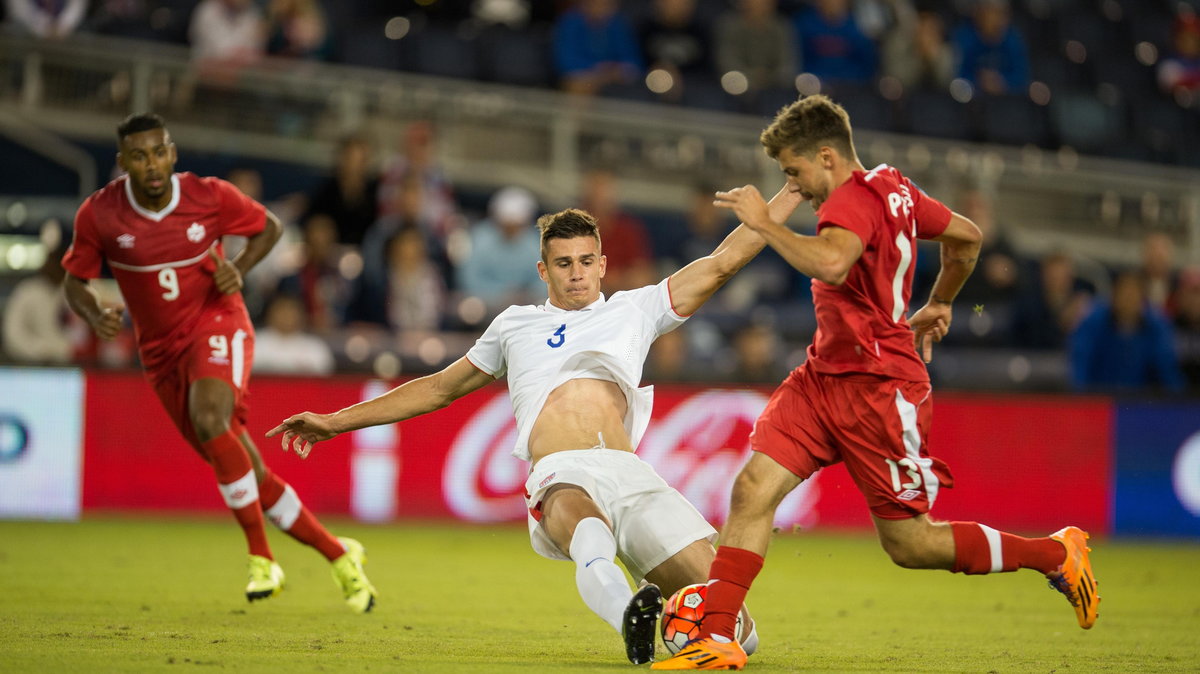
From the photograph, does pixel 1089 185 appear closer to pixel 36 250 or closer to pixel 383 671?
pixel 36 250

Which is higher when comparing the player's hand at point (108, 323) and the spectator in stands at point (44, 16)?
the spectator in stands at point (44, 16)

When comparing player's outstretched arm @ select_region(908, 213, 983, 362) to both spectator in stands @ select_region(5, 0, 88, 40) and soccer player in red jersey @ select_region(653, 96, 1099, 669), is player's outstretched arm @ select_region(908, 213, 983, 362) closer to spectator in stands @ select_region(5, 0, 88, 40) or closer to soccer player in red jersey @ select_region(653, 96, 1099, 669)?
soccer player in red jersey @ select_region(653, 96, 1099, 669)

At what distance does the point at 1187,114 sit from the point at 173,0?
12.0 metres

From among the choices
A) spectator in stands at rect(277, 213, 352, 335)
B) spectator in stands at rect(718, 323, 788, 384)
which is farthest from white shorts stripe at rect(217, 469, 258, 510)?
spectator in stands at rect(718, 323, 788, 384)

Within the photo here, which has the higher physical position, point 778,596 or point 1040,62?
point 1040,62

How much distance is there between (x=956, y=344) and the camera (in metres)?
14.6

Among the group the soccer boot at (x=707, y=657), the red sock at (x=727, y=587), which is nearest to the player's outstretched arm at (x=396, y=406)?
the red sock at (x=727, y=587)

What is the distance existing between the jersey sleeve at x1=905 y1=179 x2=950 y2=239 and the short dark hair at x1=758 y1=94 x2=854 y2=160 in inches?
15.4

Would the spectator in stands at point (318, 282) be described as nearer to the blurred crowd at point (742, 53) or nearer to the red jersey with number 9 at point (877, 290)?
the blurred crowd at point (742, 53)

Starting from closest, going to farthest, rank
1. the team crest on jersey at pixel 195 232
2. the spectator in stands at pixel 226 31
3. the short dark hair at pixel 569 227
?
the short dark hair at pixel 569 227, the team crest on jersey at pixel 195 232, the spectator in stands at pixel 226 31

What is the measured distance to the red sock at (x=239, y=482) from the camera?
25.2 ft

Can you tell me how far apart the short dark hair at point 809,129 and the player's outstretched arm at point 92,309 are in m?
3.83

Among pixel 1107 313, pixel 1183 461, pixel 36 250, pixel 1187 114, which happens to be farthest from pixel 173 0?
pixel 1187 114

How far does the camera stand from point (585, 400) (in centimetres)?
605
